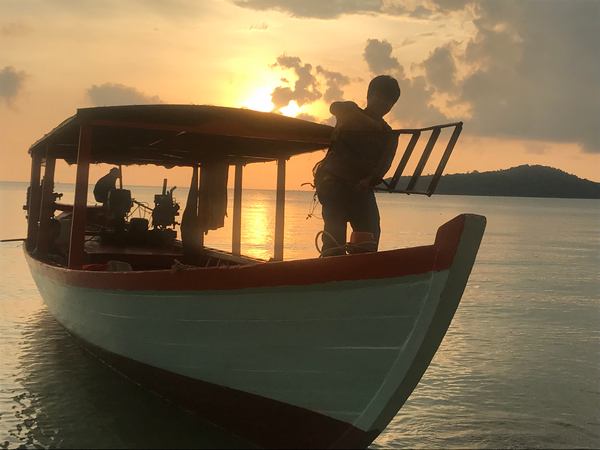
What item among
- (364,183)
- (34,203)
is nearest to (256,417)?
(364,183)

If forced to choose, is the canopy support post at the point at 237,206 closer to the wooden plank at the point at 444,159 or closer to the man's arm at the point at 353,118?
the man's arm at the point at 353,118

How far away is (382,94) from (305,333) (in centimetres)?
222

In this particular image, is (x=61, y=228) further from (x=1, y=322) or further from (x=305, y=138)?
(x=305, y=138)

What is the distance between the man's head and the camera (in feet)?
18.8

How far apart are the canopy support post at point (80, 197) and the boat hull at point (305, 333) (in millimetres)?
1397

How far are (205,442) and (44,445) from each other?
1.42m

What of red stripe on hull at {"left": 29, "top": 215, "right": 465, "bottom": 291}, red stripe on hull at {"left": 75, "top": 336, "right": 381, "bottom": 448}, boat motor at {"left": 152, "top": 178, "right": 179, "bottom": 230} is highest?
boat motor at {"left": 152, "top": 178, "right": 179, "bottom": 230}

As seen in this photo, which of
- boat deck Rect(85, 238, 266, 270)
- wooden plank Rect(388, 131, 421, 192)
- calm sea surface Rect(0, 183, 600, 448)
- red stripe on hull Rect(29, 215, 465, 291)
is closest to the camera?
red stripe on hull Rect(29, 215, 465, 291)

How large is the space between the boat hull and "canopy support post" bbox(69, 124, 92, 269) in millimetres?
1397

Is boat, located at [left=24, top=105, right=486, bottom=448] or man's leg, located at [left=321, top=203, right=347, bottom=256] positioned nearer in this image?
boat, located at [left=24, top=105, right=486, bottom=448]

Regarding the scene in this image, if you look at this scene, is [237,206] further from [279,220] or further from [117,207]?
[117,207]

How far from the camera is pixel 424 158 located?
19.2 feet

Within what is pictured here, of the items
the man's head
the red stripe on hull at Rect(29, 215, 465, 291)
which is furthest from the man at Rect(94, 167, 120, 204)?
the man's head

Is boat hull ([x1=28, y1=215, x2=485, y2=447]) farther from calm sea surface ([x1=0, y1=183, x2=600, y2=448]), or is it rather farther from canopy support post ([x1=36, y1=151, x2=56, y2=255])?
canopy support post ([x1=36, y1=151, x2=56, y2=255])
